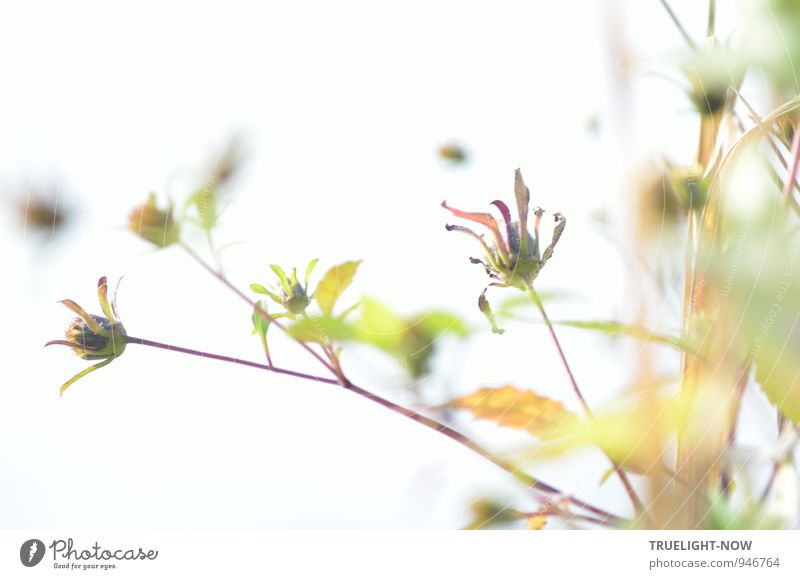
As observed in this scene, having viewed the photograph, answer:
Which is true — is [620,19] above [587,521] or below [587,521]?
above

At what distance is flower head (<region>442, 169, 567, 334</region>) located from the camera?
21cm

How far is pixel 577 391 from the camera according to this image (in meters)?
0.22

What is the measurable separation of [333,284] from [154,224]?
0.20 ft

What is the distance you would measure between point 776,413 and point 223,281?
0.18 metres

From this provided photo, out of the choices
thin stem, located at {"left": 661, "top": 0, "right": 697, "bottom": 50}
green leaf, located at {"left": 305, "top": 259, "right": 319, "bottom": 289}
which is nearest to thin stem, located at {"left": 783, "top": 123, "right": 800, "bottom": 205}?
thin stem, located at {"left": 661, "top": 0, "right": 697, "bottom": 50}

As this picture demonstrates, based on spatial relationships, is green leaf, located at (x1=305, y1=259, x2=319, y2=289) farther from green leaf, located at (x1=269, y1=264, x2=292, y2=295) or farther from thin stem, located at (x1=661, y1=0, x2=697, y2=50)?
thin stem, located at (x1=661, y1=0, x2=697, y2=50)

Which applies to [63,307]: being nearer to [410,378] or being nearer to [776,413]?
[410,378]

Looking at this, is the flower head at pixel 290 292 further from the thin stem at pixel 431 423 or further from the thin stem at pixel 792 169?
the thin stem at pixel 792 169

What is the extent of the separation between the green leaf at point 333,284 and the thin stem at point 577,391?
0.20 ft

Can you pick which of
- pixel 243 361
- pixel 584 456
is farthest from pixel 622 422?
pixel 243 361

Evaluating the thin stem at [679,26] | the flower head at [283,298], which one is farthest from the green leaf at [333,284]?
the thin stem at [679,26]

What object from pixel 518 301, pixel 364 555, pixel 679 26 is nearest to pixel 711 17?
pixel 679 26

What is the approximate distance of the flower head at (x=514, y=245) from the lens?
21 cm

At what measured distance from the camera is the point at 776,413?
0.72 ft
